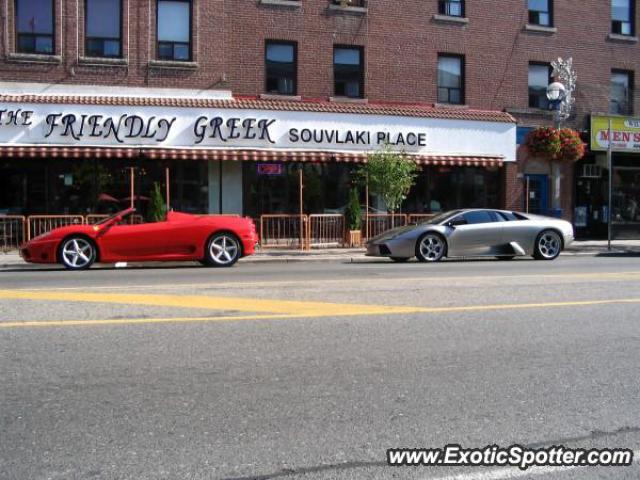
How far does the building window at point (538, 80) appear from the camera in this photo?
2309cm

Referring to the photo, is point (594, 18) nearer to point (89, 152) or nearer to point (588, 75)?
point (588, 75)

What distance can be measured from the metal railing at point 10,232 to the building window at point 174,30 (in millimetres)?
6436

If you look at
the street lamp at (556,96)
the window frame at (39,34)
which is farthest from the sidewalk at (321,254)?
the window frame at (39,34)

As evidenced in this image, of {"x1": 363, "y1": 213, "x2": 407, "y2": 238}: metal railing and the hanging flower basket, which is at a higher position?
the hanging flower basket

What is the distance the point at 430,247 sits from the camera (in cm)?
1488

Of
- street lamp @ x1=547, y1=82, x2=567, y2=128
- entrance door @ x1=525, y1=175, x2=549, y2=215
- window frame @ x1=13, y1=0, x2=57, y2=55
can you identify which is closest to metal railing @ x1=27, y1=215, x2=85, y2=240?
window frame @ x1=13, y1=0, x2=57, y2=55

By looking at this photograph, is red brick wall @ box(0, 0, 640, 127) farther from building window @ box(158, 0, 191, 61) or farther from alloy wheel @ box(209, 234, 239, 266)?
alloy wheel @ box(209, 234, 239, 266)

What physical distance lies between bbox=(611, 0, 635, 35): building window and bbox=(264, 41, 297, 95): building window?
40.1 ft

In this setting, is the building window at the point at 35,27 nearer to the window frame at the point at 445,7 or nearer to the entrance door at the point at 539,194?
the window frame at the point at 445,7

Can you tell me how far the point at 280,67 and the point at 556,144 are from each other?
371 inches

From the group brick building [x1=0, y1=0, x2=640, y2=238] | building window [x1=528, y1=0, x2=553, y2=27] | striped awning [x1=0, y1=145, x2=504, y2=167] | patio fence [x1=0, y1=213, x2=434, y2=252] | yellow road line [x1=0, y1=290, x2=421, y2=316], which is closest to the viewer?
yellow road line [x1=0, y1=290, x2=421, y2=316]

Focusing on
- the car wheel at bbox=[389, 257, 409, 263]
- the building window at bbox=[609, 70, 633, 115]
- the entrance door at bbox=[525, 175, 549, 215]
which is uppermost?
the building window at bbox=[609, 70, 633, 115]

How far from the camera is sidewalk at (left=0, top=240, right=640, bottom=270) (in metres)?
15.5

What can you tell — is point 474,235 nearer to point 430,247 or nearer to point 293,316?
point 430,247
